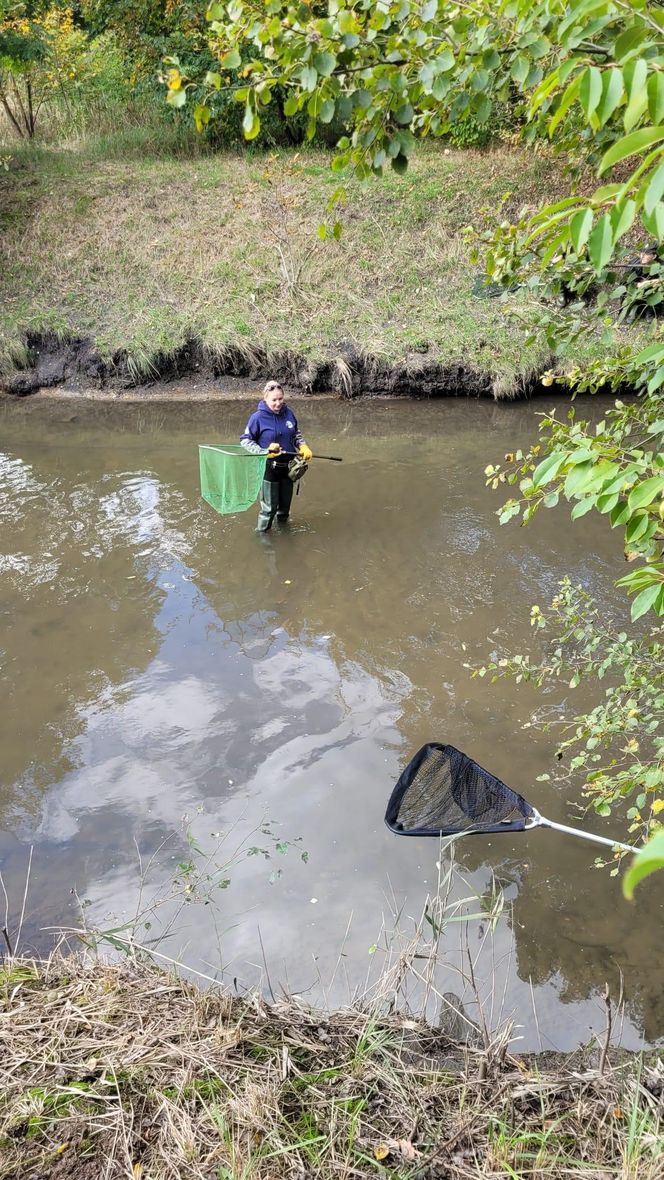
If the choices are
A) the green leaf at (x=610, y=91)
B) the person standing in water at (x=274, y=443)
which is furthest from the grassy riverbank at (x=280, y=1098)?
the person standing in water at (x=274, y=443)

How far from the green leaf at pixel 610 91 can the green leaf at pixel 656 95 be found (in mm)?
129

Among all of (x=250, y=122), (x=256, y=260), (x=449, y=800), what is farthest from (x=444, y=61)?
(x=256, y=260)

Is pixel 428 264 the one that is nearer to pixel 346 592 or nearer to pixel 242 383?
pixel 242 383

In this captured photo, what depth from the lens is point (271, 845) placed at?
15.8 ft

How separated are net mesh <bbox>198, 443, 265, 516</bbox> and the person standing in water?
7.2 inches

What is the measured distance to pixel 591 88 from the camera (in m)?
1.63

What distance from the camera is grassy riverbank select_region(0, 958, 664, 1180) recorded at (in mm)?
2512

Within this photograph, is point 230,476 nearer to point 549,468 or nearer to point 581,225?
point 549,468

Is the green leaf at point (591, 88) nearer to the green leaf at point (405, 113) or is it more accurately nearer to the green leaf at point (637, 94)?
the green leaf at point (637, 94)

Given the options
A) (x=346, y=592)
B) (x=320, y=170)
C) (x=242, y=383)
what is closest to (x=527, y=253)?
(x=346, y=592)

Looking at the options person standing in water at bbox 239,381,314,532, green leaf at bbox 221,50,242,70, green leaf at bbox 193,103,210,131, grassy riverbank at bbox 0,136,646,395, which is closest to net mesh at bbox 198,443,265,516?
person standing in water at bbox 239,381,314,532

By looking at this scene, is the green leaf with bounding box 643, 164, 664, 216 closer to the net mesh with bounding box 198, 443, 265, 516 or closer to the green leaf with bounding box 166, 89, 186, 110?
the green leaf with bounding box 166, 89, 186, 110

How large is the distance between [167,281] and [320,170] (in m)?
4.82

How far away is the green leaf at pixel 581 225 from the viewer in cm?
165
